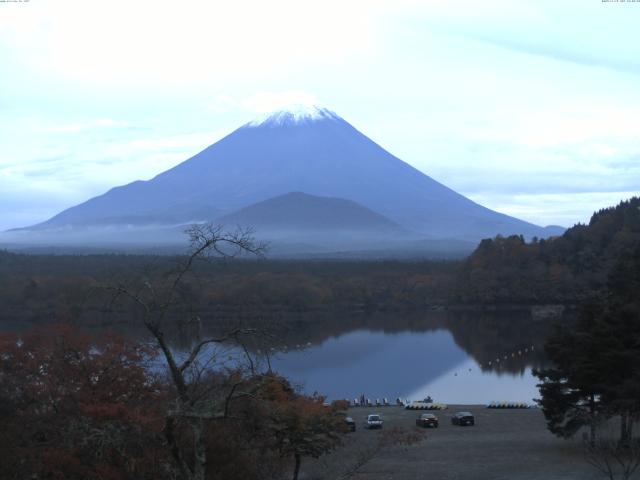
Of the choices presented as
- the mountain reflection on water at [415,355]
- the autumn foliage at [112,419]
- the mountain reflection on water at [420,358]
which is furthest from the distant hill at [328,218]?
the autumn foliage at [112,419]

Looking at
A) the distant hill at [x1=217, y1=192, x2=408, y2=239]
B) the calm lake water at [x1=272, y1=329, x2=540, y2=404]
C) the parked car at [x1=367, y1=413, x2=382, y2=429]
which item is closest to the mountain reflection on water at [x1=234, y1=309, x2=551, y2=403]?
the calm lake water at [x1=272, y1=329, x2=540, y2=404]

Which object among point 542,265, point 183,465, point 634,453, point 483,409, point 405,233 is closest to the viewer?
point 183,465

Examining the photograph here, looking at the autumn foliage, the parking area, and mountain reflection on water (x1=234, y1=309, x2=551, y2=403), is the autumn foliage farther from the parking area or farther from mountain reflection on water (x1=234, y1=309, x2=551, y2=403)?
mountain reflection on water (x1=234, y1=309, x2=551, y2=403)

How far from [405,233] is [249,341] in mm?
109086

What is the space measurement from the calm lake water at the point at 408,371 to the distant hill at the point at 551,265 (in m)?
12.1

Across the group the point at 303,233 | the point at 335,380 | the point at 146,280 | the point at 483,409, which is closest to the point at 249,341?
the point at 146,280

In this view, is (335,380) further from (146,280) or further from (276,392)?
(146,280)

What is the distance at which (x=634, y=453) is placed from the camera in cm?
740

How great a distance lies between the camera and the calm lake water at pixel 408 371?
17531 millimetres

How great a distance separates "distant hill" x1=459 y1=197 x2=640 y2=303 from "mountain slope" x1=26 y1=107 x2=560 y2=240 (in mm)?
73547

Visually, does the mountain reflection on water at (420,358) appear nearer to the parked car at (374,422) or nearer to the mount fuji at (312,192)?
the parked car at (374,422)

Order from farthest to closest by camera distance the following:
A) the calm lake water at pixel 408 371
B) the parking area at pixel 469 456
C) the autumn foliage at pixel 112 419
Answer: the calm lake water at pixel 408 371, the parking area at pixel 469 456, the autumn foliage at pixel 112 419

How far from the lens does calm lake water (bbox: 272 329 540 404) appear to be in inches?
690

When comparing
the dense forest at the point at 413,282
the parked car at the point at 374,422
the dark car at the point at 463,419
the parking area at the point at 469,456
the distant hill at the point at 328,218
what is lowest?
the dark car at the point at 463,419
